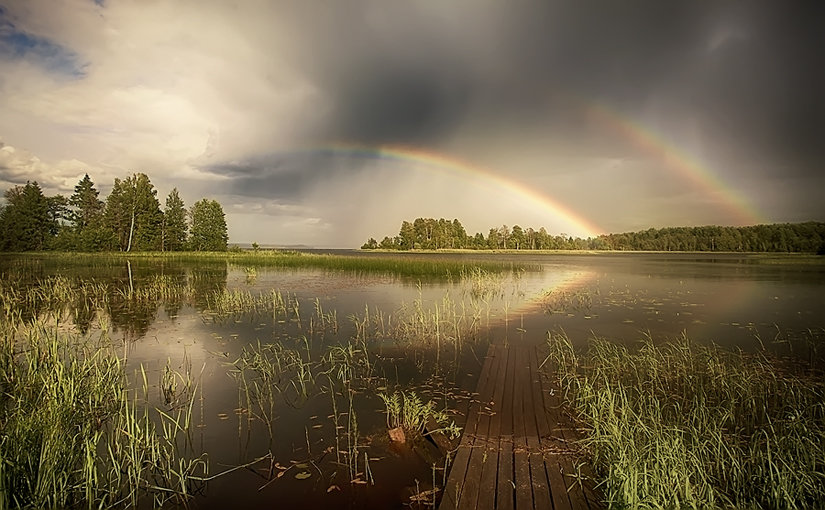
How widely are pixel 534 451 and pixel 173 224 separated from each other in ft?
270

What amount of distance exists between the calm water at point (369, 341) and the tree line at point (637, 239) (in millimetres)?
102517

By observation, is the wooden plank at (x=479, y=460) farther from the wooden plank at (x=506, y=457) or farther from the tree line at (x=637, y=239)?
the tree line at (x=637, y=239)

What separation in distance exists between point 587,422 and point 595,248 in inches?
7910

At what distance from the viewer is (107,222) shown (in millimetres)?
65438

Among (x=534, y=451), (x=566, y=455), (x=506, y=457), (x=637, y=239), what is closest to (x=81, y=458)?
(x=506, y=457)

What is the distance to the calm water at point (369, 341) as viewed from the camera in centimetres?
543

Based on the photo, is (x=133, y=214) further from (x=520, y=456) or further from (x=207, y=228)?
(x=520, y=456)

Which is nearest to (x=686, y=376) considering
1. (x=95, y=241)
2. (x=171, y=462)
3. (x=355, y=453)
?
(x=355, y=453)

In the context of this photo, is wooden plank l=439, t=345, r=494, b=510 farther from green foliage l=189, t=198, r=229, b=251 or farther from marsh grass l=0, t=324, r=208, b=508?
green foliage l=189, t=198, r=229, b=251

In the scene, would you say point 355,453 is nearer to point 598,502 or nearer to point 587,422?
point 598,502

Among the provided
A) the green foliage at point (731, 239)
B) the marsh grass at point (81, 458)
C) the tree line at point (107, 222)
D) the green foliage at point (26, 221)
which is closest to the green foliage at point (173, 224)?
the tree line at point (107, 222)

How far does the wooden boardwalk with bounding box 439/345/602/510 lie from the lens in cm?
441

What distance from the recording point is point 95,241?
62000 millimetres

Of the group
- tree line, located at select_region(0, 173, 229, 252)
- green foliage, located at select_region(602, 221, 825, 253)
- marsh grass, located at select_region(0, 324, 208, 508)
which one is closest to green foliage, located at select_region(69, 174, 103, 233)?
tree line, located at select_region(0, 173, 229, 252)
